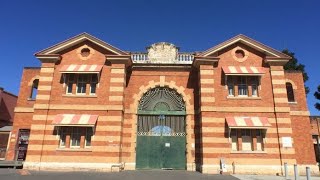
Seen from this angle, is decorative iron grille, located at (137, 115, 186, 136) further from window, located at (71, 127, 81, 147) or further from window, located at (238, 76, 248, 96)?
window, located at (238, 76, 248, 96)

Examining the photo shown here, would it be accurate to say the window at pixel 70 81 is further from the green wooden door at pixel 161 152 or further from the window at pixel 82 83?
the green wooden door at pixel 161 152

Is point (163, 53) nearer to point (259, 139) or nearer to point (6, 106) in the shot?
point (259, 139)

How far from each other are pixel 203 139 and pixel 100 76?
8.65 metres

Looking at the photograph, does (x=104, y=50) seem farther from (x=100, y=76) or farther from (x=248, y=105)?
(x=248, y=105)

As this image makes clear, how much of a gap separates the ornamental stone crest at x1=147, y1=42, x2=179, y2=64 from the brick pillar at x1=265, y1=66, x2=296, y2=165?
7462 millimetres

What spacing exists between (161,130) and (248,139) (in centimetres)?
627

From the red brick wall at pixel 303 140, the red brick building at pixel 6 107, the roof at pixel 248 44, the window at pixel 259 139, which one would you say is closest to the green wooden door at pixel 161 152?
the window at pixel 259 139

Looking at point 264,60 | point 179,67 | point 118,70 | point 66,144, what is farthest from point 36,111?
point 264,60

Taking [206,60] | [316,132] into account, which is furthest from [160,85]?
[316,132]

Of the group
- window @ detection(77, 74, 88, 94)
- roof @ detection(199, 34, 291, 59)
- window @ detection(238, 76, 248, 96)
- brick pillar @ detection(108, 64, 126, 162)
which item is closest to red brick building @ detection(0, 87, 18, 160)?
window @ detection(77, 74, 88, 94)

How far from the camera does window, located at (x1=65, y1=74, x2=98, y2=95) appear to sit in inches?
802

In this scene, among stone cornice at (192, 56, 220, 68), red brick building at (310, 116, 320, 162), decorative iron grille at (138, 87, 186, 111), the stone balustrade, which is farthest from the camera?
red brick building at (310, 116, 320, 162)

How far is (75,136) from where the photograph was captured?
763 inches

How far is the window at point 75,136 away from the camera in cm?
1917
